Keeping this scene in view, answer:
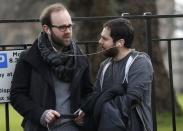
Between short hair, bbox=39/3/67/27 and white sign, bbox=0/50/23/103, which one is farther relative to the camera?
white sign, bbox=0/50/23/103

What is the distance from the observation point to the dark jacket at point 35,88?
16.7 ft

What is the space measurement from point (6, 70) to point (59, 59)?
2.56 ft

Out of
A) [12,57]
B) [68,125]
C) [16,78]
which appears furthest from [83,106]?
[12,57]

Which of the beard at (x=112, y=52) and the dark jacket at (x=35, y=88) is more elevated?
the beard at (x=112, y=52)

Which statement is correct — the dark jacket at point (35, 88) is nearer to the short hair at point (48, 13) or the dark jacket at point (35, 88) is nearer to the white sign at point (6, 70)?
the short hair at point (48, 13)

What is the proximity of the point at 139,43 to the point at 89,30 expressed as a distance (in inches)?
74.9

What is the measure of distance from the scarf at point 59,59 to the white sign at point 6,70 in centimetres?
62

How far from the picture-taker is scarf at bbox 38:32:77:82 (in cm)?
509

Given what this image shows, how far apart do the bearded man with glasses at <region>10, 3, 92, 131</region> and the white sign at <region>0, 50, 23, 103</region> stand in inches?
21.1

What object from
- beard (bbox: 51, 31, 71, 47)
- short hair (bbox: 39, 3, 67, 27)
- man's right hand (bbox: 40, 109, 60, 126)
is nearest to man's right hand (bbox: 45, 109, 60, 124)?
man's right hand (bbox: 40, 109, 60, 126)

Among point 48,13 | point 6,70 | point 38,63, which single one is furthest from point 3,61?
point 48,13

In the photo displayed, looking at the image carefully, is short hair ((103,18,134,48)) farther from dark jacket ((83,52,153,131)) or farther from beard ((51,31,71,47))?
beard ((51,31,71,47))

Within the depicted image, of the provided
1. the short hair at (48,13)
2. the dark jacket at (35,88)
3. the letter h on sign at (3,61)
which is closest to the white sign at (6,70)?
the letter h on sign at (3,61)

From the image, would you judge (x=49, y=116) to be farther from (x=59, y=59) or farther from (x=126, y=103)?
(x=126, y=103)
